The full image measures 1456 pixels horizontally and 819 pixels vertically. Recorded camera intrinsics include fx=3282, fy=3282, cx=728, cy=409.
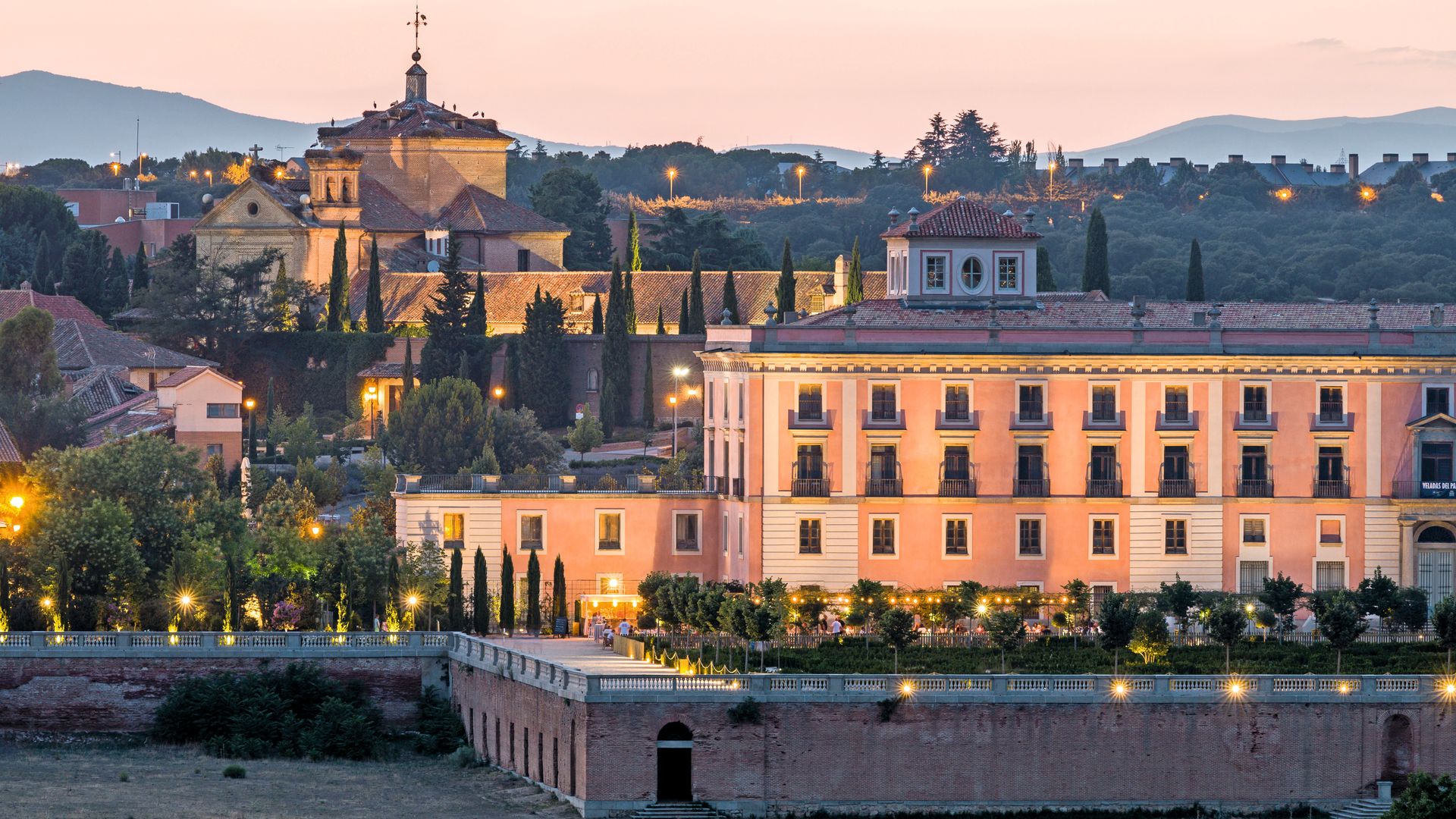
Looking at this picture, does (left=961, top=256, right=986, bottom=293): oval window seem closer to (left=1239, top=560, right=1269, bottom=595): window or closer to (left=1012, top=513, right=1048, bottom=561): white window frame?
(left=1012, top=513, right=1048, bottom=561): white window frame

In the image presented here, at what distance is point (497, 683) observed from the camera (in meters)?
66.2

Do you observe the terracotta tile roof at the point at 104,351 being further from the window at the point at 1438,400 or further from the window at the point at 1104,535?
the window at the point at 1438,400

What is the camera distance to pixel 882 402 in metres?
79.9

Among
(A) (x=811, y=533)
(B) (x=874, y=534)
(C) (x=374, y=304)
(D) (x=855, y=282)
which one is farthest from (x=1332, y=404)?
(C) (x=374, y=304)

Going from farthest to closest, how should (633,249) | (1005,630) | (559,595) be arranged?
(633,249) → (559,595) → (1005,630)

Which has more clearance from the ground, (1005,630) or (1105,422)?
(1105,422)

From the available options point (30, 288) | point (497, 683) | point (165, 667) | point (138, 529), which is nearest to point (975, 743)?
point (497, 683)

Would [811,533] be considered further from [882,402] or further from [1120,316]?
[1120,316]

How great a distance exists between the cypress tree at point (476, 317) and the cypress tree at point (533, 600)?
1627 inches

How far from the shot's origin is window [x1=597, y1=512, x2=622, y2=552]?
8188 cm

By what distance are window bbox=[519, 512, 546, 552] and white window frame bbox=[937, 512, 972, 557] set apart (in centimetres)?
902

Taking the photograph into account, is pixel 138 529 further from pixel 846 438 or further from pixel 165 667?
pixel 846 438

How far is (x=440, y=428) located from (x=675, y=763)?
42.7 metres

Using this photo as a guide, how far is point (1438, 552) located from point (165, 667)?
104 feet
